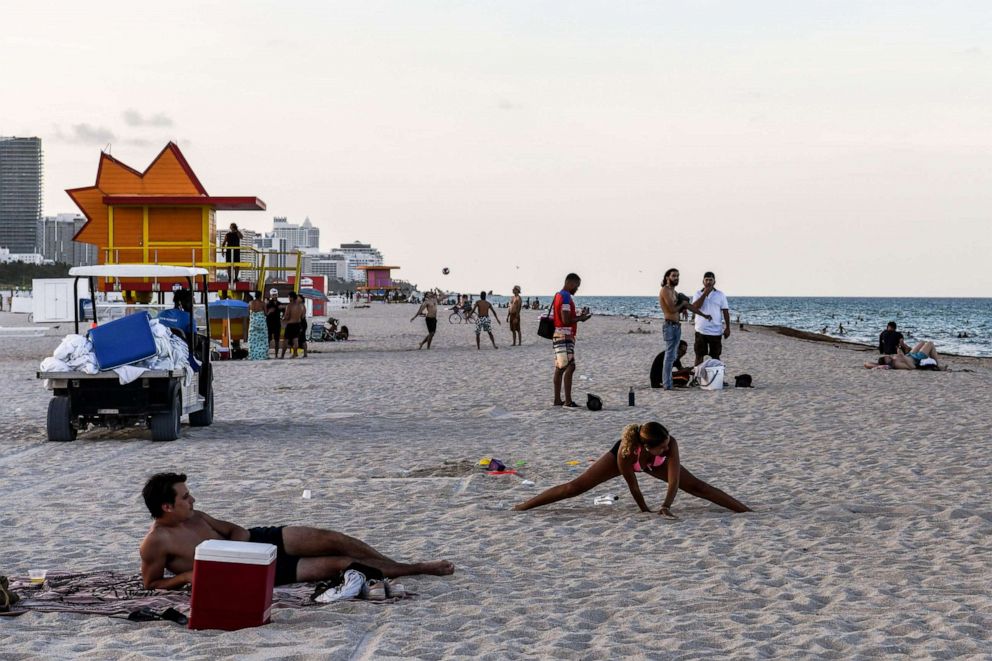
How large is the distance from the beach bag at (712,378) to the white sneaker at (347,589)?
39.2ft

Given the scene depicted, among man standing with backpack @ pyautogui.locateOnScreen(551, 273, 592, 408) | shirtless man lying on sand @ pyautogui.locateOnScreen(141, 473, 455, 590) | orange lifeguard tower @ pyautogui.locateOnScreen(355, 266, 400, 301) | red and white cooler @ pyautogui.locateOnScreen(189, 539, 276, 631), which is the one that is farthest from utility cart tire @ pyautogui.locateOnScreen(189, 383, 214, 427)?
orange lifeguard tower @ pyautogui.locateOnScreen(355, 266, 400, 301)

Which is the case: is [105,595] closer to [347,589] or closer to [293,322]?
[347,589]

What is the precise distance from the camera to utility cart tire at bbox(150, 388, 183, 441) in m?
11.7

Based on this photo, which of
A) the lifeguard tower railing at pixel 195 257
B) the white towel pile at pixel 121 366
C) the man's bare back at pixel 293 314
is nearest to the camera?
the white towel pile at pixel 121 366

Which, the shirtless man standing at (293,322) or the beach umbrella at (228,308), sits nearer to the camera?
the shirtless man standing at (293,322)

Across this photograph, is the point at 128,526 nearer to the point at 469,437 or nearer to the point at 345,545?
the point at 345,545

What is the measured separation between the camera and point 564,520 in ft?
25.2

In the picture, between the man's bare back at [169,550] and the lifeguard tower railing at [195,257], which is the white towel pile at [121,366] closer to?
the man's bare back at [169,550]

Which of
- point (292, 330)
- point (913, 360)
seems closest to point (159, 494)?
point (913, 360)

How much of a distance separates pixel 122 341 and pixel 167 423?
1.00m

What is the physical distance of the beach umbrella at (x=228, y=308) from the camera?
25.0 meters

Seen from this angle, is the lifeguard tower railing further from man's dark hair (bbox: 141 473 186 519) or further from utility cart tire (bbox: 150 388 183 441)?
man's dark hair (bbox: 141 473 186 519)

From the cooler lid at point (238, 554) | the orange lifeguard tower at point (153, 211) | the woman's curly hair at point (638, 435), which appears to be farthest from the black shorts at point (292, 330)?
the cooler lid at point (238, 554)

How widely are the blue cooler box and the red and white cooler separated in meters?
6.88
